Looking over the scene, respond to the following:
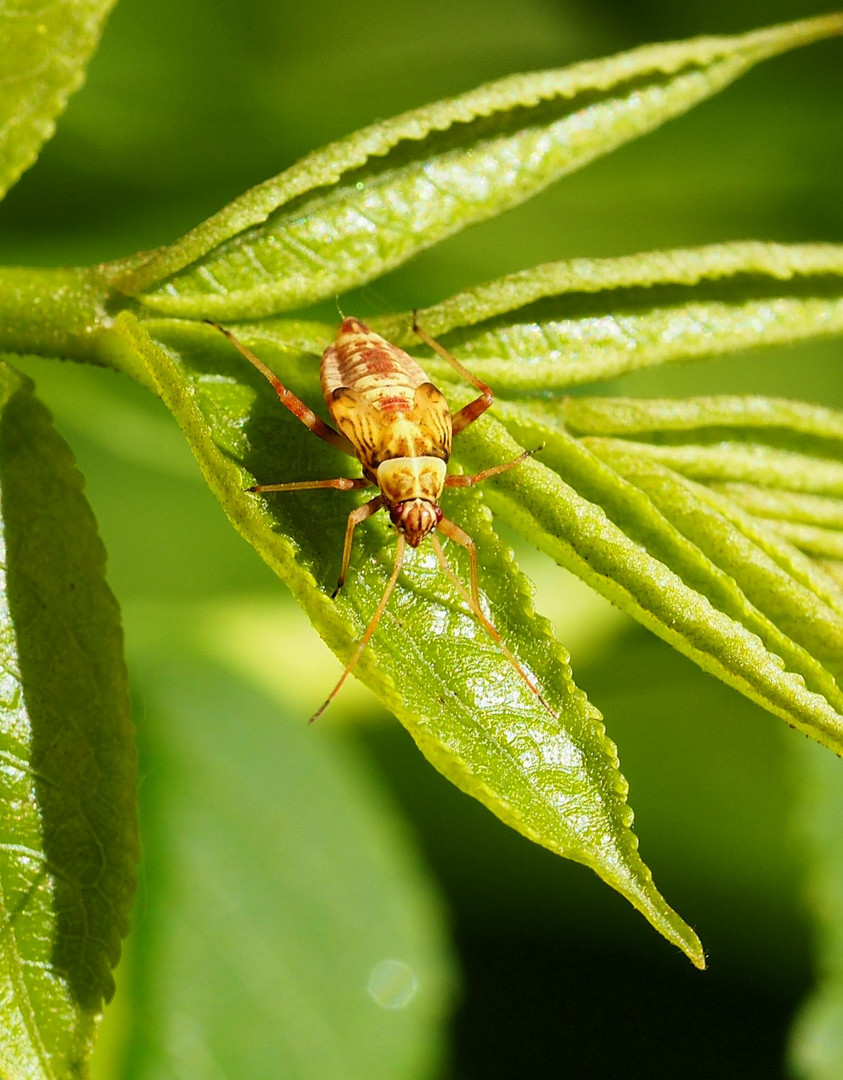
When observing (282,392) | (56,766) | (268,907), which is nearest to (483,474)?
(282,392)

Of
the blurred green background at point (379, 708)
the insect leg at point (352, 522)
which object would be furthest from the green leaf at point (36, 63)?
the blurred green background at point (379, 708)

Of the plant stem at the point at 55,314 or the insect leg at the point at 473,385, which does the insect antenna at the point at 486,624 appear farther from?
the plant stem at the point at 55,314

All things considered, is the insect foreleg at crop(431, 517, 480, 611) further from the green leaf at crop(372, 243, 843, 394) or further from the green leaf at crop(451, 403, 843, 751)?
the green leaf at crop(372, 243, 843, 394)

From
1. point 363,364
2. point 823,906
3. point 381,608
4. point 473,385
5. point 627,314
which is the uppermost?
point 627,314

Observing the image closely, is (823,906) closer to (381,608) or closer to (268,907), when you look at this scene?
(268,907)

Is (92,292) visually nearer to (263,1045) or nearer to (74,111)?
(263,1045)

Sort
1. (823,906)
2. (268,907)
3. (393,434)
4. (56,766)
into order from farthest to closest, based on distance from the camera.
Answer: (823,906), (268,907), (393,434), (56,766)
